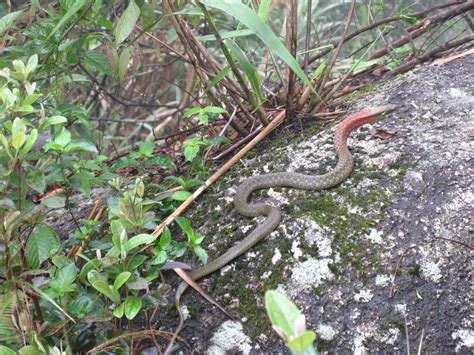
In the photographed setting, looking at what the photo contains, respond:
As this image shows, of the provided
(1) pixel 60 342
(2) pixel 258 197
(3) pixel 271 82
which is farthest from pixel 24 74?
(3) pixel 271 82

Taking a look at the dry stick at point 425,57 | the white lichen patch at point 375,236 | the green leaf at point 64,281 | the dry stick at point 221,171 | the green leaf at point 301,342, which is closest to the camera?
the green leaf at point 301,342

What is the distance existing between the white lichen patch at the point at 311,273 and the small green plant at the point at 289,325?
126 centimetres

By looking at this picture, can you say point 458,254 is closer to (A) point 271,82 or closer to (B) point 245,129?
(B) point 245,129

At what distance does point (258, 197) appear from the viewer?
2844mm

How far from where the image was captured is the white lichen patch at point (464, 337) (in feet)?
6.70

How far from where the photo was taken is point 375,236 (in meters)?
2.39

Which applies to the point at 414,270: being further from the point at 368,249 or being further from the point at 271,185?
the point at 271,185

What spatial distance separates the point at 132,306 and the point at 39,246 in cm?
46

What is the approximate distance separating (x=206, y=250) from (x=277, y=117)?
105 cm

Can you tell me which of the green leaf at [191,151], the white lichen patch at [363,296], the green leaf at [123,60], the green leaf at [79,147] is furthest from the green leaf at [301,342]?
the green leaf at [123,60]

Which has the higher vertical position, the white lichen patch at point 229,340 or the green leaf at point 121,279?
the green leaf at point 121,279

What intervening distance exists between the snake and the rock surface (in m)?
0.04

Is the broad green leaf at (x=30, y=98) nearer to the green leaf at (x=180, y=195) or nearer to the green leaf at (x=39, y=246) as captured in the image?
the green leaf at (x=39, y=246)

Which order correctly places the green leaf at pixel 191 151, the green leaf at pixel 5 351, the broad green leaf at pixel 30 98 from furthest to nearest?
the green leaf at pixel 191 151 → the broad green leaf at pixel 30 98 → the green leaf at pixel 5 351
